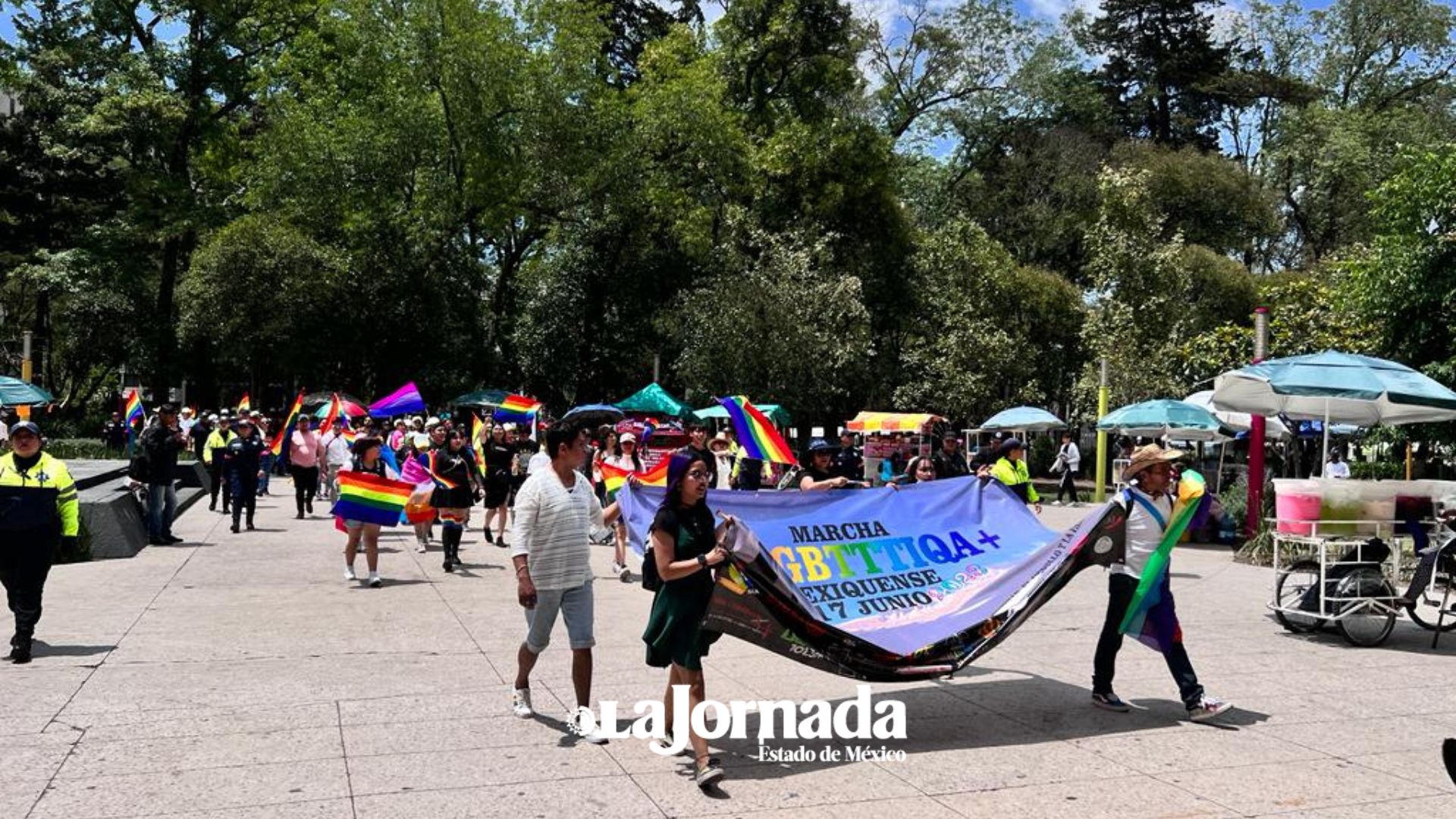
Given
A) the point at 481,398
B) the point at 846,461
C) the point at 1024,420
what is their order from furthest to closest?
the point at 481,398
the point at 1024,420
the point at 846,461

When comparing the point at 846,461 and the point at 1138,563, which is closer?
the point at 1138,563

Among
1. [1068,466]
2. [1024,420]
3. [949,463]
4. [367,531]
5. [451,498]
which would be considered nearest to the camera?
[949,463]

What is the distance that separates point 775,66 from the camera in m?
39.6

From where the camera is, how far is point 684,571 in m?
5.95

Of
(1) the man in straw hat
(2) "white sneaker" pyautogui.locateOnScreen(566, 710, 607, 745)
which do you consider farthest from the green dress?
(1) the man in straw hat

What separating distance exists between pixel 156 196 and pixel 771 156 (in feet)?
66.9

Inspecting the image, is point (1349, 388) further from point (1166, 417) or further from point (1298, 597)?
point (1166, 417)

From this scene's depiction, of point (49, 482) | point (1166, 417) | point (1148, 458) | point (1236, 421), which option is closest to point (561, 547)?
point (1148, 458)

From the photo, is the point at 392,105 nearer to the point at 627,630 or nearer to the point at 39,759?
the point at 627,630

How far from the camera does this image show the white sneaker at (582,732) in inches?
256

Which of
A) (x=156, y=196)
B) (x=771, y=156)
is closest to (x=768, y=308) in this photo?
(x=771, y=156)

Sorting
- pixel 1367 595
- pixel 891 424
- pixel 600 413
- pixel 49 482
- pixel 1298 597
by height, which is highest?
pixel 600 413

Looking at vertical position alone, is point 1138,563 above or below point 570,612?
above

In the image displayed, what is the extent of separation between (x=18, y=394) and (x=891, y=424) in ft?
62.3
